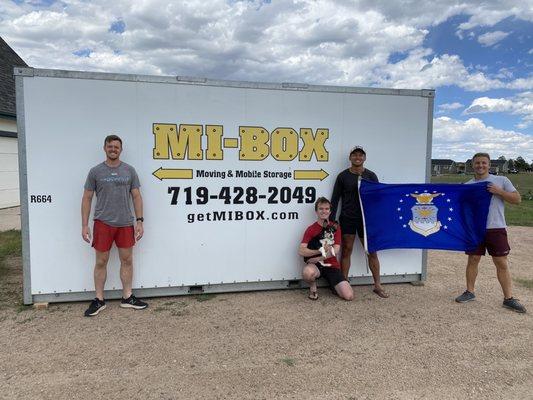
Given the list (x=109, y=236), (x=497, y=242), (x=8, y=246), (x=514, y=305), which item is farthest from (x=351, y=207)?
(x=8, y=246)

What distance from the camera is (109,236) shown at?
4598 millimetres

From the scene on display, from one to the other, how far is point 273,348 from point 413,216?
2.83 m

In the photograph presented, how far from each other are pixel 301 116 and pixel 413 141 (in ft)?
5.52

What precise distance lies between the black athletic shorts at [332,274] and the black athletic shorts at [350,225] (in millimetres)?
523

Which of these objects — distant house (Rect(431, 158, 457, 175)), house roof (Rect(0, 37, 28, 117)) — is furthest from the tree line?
house roof (Rect(0, 37, 28, 117))

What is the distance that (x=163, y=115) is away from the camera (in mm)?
4957

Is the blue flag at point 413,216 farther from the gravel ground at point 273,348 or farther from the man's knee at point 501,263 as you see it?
the gravel ground at point 273,348

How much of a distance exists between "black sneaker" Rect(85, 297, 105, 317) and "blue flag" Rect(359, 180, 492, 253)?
339cm

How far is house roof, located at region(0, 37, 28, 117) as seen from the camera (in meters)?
13.7

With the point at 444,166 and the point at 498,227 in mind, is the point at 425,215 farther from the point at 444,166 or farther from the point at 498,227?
the point at 444,166

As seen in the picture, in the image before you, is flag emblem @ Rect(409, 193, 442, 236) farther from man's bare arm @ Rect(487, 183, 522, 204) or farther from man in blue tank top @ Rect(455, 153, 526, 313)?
man's bare arm @ Rect(487, 183, 522, 204)

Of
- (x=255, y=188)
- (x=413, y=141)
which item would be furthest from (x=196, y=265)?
(x=413, y=141)

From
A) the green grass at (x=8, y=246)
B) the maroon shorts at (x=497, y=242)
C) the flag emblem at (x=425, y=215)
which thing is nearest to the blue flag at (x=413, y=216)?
the flag emblem at (x=425, y=215)

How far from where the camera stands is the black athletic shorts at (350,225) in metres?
5.39
